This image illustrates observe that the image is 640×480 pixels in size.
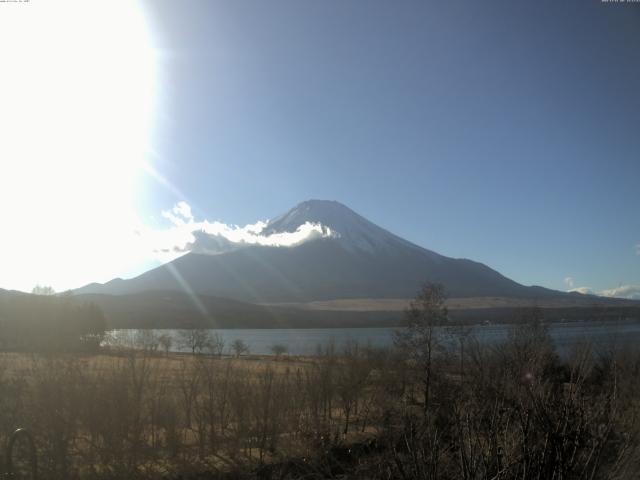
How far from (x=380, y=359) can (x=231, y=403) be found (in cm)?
1290

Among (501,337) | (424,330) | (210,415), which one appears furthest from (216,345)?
(210,415)

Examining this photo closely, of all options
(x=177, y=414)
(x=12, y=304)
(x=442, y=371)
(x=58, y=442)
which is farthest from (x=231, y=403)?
(x=12, y=304)

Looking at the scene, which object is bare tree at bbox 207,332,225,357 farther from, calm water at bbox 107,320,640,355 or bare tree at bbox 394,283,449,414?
bare tree at bbox 394,283,449,414

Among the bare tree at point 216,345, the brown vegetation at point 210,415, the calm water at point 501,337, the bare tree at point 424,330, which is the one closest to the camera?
the brown vegetation at point 210,415

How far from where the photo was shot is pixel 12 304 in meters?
Answer: 56.2

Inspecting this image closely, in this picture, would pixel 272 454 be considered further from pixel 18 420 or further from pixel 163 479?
pixel 18 420

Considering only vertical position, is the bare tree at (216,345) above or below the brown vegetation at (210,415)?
below

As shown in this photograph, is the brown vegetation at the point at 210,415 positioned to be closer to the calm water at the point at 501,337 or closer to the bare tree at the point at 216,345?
the calm water at the point at 501,337

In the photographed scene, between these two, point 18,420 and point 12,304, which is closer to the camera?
point 18,420

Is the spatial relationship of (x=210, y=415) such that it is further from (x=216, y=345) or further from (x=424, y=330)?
(x=216, y=345)

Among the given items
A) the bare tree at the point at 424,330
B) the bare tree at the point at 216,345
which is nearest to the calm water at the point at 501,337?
the bare tree at the point at 424,330

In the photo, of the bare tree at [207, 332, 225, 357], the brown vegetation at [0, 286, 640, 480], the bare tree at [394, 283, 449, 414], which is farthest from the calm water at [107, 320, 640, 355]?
the bare tree at [207, 332, 225, 357]

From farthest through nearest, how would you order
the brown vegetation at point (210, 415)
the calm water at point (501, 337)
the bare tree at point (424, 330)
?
the bare tree at point (424, 330)
the calm water at point (501, 337)
the brown vegetation at point (210, 415)

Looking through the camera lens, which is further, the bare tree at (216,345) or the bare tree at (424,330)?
the bare tree at (216,345)
